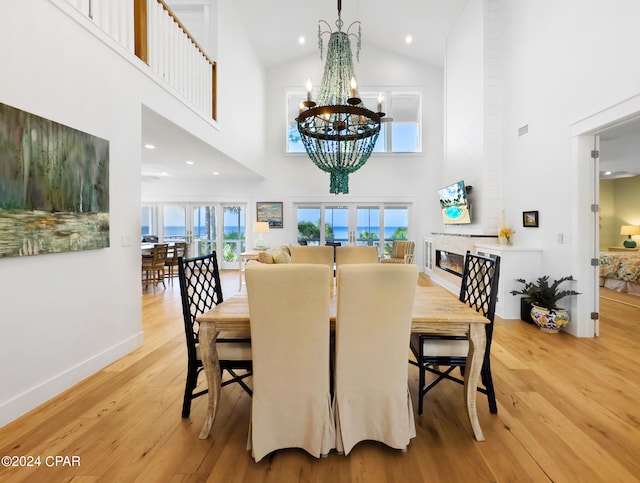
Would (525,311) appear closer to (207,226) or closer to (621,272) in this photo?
(621,272)

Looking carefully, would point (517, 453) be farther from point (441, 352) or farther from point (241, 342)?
point (241, 342)

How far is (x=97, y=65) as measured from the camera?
2533mm

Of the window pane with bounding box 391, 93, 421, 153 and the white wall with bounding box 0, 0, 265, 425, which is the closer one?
the white wall with bounding box 0, 0, 265, 425

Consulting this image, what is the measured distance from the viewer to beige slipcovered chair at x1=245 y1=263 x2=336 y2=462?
1468mm

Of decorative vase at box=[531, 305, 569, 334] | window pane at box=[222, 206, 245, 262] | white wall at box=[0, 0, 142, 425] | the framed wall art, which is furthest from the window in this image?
the framed wall art

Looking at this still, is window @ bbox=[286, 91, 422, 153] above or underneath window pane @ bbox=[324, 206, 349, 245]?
above

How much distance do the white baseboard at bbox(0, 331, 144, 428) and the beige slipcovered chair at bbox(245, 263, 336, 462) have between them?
5.09 feet

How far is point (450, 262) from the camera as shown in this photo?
607 cm

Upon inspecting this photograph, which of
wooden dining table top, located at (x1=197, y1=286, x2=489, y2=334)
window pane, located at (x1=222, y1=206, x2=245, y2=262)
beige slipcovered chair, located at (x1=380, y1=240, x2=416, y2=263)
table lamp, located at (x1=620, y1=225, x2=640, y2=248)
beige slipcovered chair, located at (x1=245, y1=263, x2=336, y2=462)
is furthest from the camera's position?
window pane, located at (x1=222, y1=206, x2=245, y2=262)

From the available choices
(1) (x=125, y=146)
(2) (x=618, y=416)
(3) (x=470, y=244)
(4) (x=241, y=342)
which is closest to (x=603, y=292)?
(3) (x=470, y=244)

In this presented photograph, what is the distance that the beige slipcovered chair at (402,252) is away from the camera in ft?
23.0

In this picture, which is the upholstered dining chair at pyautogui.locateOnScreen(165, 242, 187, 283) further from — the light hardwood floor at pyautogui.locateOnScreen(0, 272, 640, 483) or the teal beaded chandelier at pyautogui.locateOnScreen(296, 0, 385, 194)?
the teal beaded chandelier at pyautogui.locateOnScreen(296, 0, 385, 194)

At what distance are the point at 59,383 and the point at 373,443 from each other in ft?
7.39

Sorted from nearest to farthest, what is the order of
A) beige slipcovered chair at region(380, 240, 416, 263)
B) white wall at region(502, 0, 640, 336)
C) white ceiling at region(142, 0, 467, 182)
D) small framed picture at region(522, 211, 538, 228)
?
1. white wall at region(502, 0, 640, 336)
2. small framed picture at region(522, 211, 538, 228)
3. white ceiling at region(142, 0, 467, 182)
4. beige slipcovered chair at region(380, 240, 416, 263)
